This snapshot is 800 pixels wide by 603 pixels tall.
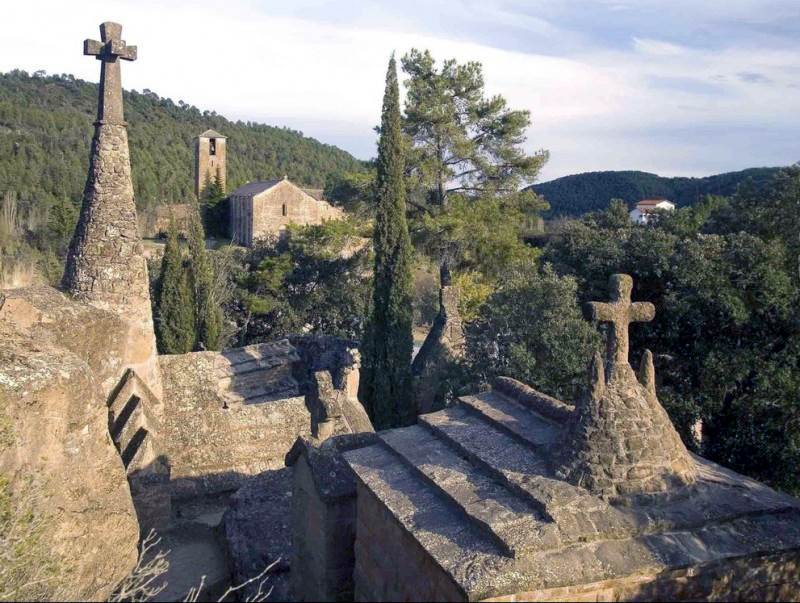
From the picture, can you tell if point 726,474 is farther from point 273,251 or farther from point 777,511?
point 273,251

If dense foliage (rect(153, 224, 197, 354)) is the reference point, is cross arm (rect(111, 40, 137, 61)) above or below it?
A: above

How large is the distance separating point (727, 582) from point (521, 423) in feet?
8.54

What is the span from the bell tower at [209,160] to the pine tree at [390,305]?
4322 cm

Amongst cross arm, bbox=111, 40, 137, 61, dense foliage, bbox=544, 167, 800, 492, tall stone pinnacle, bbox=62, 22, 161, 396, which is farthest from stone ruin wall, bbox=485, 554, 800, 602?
cross arm, bbox=111, 40, 137, 61

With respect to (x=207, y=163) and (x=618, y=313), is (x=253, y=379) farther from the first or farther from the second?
(x=207, y=163)

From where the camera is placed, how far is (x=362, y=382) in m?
17.5

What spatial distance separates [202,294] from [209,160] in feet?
128

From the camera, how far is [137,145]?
6419 centimetres

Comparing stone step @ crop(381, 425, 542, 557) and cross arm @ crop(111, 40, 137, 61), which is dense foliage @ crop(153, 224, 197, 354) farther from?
stone step @ crop(381, 425, 542, 557)

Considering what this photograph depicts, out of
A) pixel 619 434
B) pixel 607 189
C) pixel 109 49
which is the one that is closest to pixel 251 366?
pixel 109 49

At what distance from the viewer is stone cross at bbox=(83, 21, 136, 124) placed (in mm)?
10836

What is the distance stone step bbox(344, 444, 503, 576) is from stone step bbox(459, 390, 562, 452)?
1.21 metres

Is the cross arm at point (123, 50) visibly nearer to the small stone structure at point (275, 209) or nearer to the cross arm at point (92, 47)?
the cross arm at point (92, 47)

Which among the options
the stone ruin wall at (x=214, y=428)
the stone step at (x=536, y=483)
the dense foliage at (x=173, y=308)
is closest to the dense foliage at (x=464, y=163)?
the dense foliage at (x=173, y=308)
